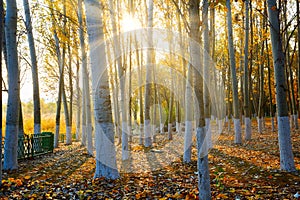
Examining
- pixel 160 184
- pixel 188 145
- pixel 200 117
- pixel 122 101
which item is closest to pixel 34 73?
pixel 122 101

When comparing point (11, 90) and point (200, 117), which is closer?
point (200, 117)

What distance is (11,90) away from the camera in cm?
723

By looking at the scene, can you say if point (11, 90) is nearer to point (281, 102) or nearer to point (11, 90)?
point (11, 90)

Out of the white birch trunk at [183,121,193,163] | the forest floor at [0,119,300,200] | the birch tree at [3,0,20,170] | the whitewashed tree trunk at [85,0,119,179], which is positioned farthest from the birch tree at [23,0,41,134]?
the white birch trunk at [183,121,193,163]

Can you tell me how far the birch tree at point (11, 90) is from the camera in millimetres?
7090

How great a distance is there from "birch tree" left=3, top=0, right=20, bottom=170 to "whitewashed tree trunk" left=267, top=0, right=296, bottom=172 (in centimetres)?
688

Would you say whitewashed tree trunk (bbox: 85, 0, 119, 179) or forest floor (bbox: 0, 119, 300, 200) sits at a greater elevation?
whitewashed tree trunk (bbox: 85, 0, 119, 179)

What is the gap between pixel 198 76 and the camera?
12.6ft

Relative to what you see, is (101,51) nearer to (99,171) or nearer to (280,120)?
(99,171)

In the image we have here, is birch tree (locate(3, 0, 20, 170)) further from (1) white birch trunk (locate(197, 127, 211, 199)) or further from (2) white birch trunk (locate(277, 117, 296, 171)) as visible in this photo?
(2) white birch trunk (locate(277, 117, 296, 171))

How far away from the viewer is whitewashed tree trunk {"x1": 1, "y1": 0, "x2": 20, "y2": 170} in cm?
709

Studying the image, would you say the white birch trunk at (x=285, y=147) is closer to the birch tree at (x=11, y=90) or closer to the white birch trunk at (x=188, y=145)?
the white birch trunk at (x=188, y=145)

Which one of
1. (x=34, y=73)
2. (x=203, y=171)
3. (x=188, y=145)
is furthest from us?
(x=34, y=73)

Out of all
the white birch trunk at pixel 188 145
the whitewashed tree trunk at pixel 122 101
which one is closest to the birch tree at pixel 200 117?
the white birch trunk at pixel 188 145
